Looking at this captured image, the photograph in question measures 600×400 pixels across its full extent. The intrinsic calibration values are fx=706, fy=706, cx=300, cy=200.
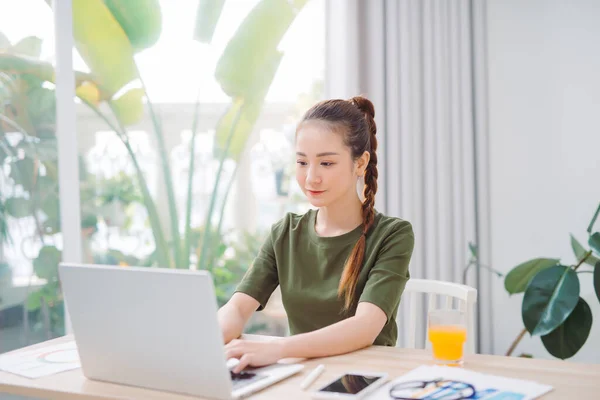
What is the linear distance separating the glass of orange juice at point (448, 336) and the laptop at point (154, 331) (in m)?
0.26

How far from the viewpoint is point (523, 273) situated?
8.48ft

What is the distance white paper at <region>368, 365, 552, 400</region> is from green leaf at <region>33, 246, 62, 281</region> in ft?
5.67

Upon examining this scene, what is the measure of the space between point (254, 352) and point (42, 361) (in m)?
0.42

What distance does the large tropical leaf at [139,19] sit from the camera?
2861 mm

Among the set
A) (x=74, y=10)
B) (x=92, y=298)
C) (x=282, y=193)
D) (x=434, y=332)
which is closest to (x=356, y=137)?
(x=434, y=332)

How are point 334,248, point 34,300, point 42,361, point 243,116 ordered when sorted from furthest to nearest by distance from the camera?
1. point 243,116
2. point 34,300
3. point 334,248
4. point 42,361

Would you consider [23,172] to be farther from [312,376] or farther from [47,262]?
[312,376]

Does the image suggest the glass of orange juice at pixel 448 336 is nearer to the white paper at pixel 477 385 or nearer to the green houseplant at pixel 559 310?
the white paper at pixel 477 385

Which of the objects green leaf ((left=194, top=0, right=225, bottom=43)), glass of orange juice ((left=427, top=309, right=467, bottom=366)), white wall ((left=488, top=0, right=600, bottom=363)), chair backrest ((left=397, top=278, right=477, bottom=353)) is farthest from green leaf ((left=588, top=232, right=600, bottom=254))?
green leaf ((left=194, top=0, right=225, bottom=43))

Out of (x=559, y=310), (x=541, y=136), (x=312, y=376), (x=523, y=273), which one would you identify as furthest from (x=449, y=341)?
(x=541, y=136)

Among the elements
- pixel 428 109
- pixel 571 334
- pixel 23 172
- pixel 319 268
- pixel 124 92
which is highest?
pixel 124 92

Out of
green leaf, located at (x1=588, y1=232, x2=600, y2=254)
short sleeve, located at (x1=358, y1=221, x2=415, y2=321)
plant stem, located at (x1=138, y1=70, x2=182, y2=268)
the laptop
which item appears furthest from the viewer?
plant stem, located at (x1=138, y1=70, x2=182, y2=268)

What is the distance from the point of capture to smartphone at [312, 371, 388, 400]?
1.06 m

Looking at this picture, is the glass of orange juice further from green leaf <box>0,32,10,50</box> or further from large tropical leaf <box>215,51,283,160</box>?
large tropical leaf <box>215,51,283,160</box>
